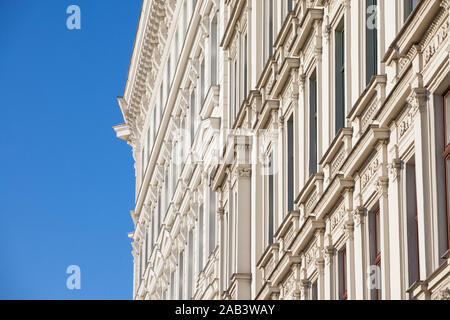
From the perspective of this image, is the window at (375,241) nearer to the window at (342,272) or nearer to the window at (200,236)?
the window at (342,272)

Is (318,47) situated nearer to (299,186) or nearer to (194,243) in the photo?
(299,186)

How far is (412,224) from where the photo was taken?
2356 centimetres

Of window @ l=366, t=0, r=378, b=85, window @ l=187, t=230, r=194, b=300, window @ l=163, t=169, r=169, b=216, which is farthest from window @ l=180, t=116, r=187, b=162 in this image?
window @ l=366, t=0, r=378, b=85

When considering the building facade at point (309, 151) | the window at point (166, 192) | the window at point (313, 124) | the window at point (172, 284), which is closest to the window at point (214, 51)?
the building facade at point (309, 151)

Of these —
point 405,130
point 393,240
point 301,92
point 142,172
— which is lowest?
point 393,240

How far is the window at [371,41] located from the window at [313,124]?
15.2 ft

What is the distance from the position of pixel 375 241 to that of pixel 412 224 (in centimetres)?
240

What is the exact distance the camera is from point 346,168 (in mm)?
27203

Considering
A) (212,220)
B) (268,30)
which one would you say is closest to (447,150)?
(268,30)

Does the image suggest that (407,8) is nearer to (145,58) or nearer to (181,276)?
(181,276)

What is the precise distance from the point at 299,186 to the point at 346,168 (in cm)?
511

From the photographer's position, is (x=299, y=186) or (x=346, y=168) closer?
(x=346, y=168)
